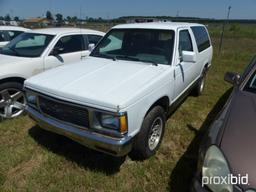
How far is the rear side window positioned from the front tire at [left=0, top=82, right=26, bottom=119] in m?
3.65

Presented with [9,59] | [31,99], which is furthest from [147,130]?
[9,59]

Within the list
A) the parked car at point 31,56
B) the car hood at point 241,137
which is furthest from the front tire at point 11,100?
the car hood at point 241,137

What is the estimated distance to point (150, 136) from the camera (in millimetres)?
3309

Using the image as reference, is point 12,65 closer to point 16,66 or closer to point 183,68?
point 16,66

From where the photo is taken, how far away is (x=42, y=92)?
3043mm

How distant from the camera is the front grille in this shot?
2746 millimetres

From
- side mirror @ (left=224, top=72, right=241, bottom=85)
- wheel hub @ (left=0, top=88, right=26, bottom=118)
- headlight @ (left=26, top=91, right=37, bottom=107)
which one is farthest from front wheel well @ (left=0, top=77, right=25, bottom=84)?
side mirror @ (left=224, top=72, right=241, bottom=85)

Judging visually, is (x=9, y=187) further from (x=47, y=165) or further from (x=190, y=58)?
(x=190, y=58)

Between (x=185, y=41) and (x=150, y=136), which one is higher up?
(x=185, y=41)

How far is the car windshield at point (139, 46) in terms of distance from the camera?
3.83 metres

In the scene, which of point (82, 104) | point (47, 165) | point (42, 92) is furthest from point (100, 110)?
point (47, 165)

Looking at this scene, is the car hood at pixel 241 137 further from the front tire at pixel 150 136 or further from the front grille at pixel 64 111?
the front grille at pixel 64 111

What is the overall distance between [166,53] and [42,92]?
76.1 inches

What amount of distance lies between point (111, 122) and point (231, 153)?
1.23 m
